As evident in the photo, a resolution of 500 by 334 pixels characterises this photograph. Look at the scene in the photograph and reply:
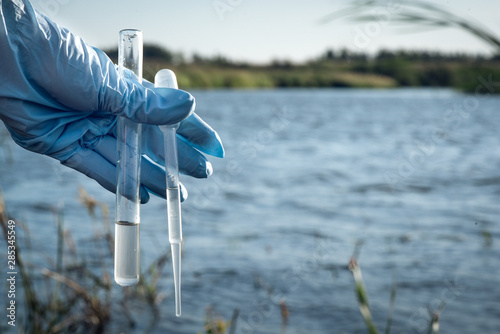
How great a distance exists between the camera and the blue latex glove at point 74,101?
1.25 m

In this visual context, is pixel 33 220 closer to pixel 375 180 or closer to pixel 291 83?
pixel 375 180

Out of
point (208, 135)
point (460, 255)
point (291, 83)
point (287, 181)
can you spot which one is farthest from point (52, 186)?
point (291, 83)

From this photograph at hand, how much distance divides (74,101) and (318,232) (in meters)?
5.24

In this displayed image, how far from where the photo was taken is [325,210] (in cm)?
749

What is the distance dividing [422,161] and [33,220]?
26.9 feet

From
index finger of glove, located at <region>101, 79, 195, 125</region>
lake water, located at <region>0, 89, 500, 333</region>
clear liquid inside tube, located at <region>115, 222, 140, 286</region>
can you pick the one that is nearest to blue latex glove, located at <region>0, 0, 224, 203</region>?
index finger of glove, located at <region>101, 79, 195, 125</region>

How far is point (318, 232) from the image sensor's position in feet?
20.9

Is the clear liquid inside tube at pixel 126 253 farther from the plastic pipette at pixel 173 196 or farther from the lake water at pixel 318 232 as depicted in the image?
the lake water at pixel 318 232

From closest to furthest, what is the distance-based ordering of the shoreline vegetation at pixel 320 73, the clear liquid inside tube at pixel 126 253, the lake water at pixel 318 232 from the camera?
the clear liquid inside tube at pixel 126 253 < the lake water at pixel 318 232 < the shoreline vegetation at pixel 320 73

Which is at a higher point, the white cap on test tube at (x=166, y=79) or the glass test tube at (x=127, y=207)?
the white cap on test tube at (x=166, y=79)

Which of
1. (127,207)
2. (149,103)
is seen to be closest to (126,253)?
(127,207)

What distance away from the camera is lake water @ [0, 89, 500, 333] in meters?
4.47

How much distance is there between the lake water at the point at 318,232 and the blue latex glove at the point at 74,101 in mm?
2514

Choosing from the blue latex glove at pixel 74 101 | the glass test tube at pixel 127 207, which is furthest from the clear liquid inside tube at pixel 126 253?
the blue latex glove at pixel 74 101
